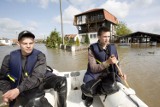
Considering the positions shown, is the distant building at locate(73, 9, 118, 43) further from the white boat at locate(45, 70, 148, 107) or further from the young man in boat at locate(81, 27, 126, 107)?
the young man in boat at locate(81, 27, 126, 107)

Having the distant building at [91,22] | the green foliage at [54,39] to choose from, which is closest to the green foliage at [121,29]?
the distant building at [91,22]

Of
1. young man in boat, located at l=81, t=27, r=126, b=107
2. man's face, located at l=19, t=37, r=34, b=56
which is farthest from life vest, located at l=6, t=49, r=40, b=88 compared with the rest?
young man in boat, located at l=81, t=27, r=126, b=107

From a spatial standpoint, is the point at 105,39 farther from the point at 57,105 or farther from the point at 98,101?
the point at 57,105

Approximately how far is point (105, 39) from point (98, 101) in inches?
47.0

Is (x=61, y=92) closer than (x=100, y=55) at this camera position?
Yes

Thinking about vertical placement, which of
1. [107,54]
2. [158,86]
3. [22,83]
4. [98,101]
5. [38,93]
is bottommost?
[158,86]

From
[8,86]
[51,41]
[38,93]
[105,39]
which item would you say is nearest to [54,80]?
[38,93]

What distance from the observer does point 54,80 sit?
2.89 meters

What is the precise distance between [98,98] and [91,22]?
115 ft

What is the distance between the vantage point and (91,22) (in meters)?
37.6

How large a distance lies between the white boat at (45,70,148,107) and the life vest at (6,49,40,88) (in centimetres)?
65

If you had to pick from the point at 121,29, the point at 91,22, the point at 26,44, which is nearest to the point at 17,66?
the point at 26,44

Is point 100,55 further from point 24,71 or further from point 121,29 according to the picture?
point 121,29

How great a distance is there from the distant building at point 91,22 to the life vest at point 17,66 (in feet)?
112
